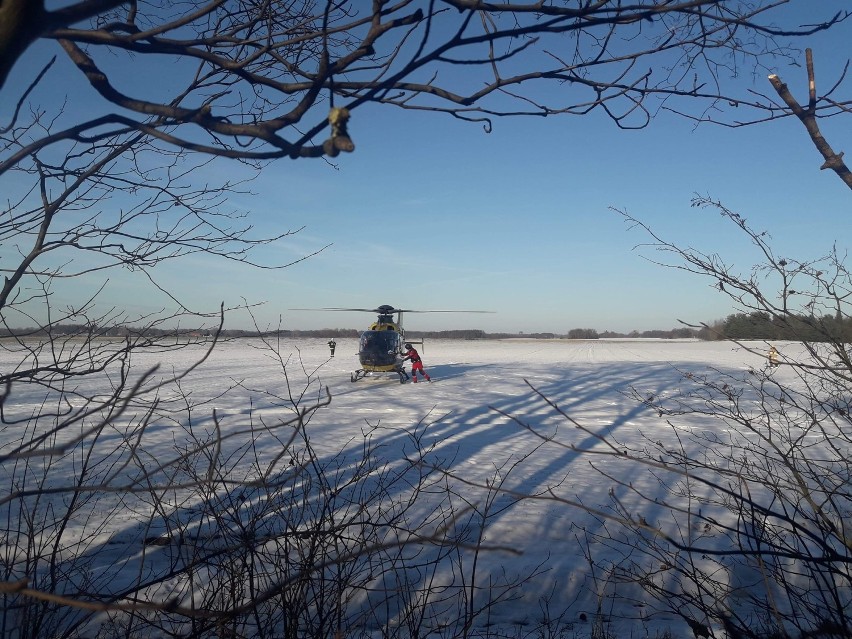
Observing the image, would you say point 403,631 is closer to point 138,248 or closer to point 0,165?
point 138,248

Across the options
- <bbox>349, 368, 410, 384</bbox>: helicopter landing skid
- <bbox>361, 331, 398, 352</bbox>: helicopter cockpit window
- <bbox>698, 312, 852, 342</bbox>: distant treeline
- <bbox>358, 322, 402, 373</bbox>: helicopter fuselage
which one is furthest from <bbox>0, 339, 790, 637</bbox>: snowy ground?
<bbox>361, 331, 398, 352</bbox>: helicopter cockpit window

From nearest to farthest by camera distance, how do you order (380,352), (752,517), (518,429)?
(752,517)
(518,429)
(380,352)

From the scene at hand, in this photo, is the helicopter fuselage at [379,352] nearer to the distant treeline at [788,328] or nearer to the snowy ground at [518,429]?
the snowy ground at [518,429]

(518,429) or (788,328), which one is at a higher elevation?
(788,328)

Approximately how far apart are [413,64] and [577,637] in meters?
3.84

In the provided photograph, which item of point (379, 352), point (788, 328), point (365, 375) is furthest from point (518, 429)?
point (365, 375)

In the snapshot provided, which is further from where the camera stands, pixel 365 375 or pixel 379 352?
pixel 365 375

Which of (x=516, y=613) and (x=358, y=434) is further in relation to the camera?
(x=358, y=434)

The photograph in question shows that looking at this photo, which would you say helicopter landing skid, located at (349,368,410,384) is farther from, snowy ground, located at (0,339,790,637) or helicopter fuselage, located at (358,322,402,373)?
snowy ground, located at (0,339,790,637)

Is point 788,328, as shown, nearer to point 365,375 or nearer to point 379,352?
point 379,352

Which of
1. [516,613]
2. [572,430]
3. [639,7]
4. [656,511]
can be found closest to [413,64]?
[639,7]

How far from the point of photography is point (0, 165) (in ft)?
5.07

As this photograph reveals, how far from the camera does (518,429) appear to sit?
37.6ft

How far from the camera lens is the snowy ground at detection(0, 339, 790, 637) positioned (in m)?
4.68
